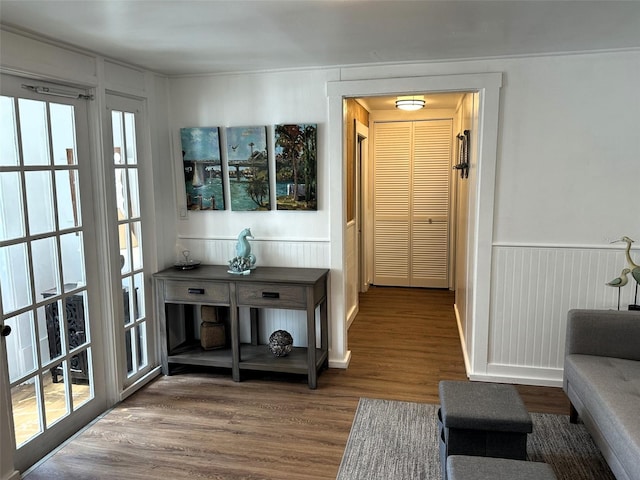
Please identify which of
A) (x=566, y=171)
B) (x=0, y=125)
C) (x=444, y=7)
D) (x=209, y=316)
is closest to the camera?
(x=444, y=7)

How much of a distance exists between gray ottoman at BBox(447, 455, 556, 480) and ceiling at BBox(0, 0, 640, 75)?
1.95 meters

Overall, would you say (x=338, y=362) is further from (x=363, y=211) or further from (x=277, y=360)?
(x=363, y=211)

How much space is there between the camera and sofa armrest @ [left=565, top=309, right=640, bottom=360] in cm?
274

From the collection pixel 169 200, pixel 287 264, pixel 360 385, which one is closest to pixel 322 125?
pixel 287 264

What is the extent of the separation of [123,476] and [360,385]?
1666 mm

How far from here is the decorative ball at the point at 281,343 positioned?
142 inches

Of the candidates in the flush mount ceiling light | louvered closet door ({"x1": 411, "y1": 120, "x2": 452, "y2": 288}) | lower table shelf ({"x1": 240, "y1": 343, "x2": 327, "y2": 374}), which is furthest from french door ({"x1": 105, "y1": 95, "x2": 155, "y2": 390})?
louvered closet door ({"x1": 411, "y1": 120, "x2": 452, "y2": 288})

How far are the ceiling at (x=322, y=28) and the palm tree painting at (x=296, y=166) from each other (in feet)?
1.71

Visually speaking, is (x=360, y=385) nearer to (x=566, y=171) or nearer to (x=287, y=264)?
(x=287, y=264)

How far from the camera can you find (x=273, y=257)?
3820 millimetres

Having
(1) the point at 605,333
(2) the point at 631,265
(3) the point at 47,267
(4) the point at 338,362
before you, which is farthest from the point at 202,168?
(2) the point at 631,265

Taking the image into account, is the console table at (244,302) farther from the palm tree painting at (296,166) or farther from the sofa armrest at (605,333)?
the sofa armrest at (605,333)

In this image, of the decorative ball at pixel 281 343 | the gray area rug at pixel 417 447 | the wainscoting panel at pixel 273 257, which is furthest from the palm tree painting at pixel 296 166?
the gray area rug at pixel 417 447

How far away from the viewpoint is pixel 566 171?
128 inches
